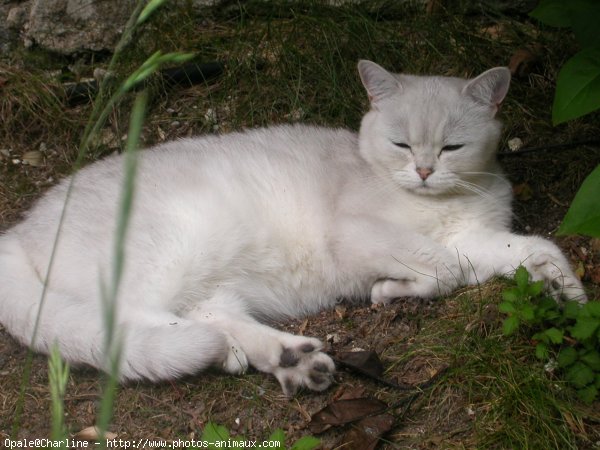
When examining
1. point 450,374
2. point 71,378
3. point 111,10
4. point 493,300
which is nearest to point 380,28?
point 111,10

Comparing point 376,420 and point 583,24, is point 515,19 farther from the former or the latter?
point 376,420

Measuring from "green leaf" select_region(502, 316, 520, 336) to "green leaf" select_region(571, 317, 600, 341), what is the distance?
0.18 m

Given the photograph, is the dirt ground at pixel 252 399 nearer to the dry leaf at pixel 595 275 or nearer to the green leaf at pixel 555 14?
the dry leaf at pixel 595 275

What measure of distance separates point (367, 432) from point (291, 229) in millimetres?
1084

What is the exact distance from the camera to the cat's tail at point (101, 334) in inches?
92.7

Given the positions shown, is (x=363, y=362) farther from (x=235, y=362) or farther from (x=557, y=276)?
(x=557, y=276)

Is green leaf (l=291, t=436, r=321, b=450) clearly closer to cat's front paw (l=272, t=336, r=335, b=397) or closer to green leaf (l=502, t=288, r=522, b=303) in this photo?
cat's front paw (l=272, t=336, r=335, b=397)

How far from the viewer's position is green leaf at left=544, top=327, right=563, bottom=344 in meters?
2.38

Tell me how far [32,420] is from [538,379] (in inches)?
69.1

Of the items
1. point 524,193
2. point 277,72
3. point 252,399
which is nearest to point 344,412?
point 252,399

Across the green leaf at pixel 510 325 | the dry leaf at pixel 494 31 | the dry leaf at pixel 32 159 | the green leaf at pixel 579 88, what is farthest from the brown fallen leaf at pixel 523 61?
the dry leaf at pixel 32 159

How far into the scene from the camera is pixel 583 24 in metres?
2.88

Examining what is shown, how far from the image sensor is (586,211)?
2.21m

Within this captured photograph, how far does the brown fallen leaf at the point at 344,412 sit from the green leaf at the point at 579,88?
1.30m
